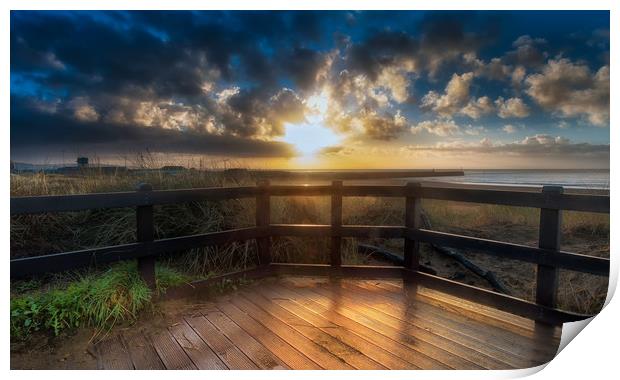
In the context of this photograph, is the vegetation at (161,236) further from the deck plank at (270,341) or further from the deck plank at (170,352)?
the deck plank at (270,341)

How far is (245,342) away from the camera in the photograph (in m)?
1.63

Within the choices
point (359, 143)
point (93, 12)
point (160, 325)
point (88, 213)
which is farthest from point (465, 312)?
point (88, 213)

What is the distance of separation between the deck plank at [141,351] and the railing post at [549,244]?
197 centimetres

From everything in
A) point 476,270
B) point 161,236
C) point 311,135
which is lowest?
point 476,270

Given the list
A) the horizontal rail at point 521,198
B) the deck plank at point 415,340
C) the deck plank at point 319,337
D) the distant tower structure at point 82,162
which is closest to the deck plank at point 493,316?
the deck plank at point 415,340

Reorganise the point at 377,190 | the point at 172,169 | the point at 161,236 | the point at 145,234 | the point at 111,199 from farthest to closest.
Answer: the point at 172,169 < the point at 161,236 < the point at 377,190 < the point at 145,234 < the point at 111,199

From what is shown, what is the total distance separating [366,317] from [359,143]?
1302mm

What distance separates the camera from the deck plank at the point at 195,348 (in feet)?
4.81

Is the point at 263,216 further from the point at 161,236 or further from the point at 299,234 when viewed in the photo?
the point at 161,236

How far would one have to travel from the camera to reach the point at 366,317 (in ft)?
6.23

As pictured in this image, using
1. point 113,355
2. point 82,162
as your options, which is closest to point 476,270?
point 113,355

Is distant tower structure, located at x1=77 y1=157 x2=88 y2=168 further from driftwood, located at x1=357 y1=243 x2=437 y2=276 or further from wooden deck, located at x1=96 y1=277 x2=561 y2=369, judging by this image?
driftwood, located at x1=357 y1=243 x2=437 y2=276

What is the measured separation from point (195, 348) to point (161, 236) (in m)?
1.64

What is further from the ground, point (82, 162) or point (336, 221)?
point (82, 162)
